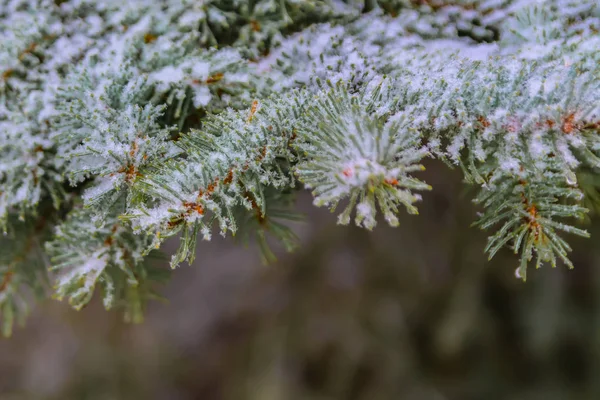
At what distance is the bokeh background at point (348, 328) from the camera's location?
1.32 metres

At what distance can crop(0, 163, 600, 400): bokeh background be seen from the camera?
1323mm

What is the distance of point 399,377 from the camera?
1.41 meters

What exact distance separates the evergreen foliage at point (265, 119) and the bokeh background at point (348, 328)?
2.41 feet

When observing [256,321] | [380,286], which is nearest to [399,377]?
[380,286]

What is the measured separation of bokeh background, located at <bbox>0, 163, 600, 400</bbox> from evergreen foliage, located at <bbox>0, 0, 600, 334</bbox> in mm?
736

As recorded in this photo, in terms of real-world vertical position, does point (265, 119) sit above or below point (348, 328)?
above

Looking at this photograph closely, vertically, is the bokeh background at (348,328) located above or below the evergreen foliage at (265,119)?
below

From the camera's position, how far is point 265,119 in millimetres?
384

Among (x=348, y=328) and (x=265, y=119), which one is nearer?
(x=265, y=119)

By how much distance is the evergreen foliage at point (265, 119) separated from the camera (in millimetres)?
356

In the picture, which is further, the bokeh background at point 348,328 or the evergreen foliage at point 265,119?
the bokeh background at point 348,328

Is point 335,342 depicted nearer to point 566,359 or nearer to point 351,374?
point 351,374

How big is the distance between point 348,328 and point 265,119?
119 cm

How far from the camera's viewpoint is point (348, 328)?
1473 mm
